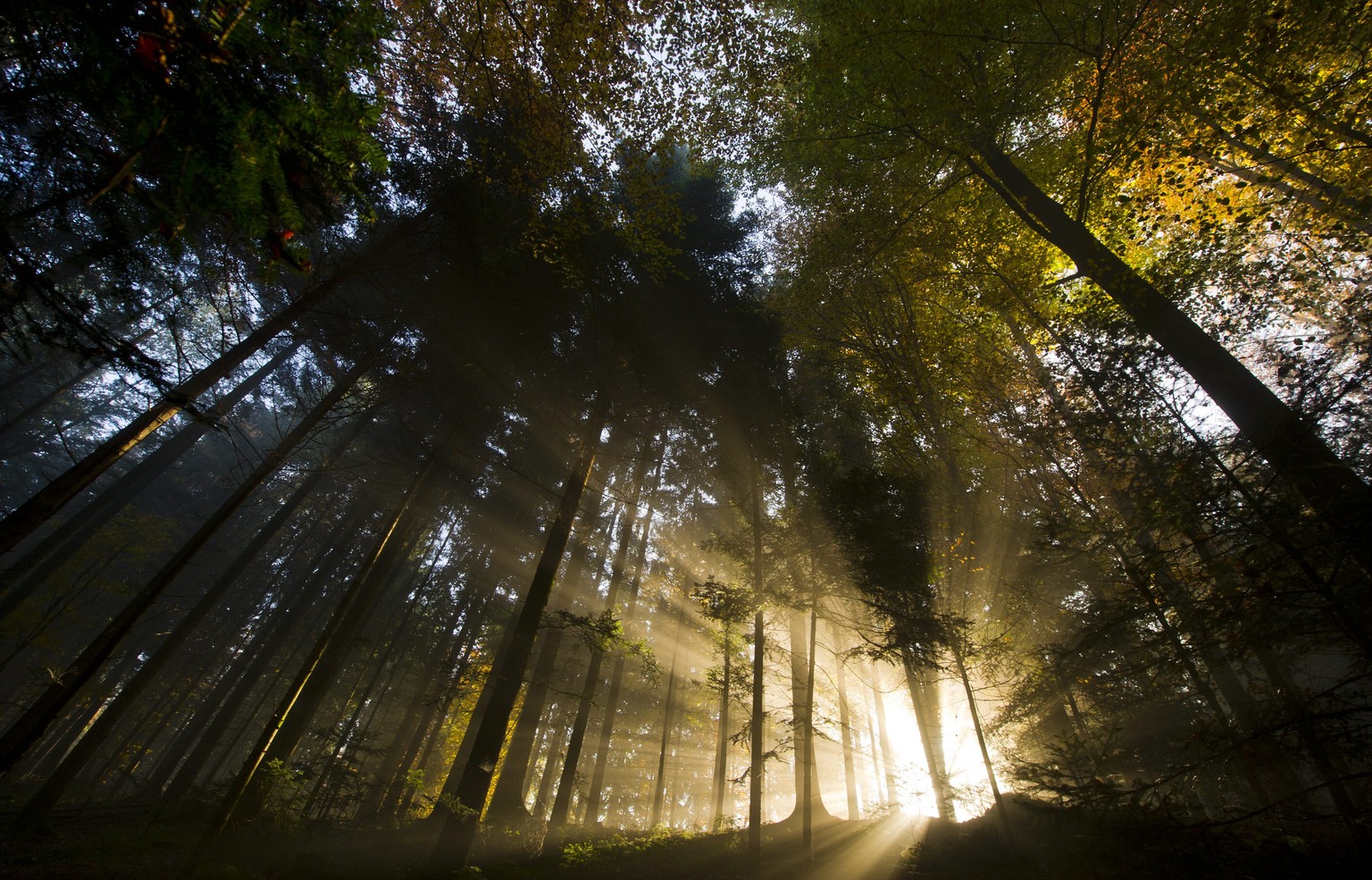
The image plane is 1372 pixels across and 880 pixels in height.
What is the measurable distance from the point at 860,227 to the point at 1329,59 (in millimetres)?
6108

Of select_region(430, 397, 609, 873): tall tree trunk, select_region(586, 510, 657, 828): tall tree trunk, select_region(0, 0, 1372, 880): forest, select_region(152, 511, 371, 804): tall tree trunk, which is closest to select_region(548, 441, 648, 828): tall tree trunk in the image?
select_region(0, 0, 1372, 880): forest

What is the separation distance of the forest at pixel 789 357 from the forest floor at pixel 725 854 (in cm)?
8

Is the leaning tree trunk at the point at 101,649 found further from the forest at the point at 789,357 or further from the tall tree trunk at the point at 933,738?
the tall tree trunk at the point at 933,738

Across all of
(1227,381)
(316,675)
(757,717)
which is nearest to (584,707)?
(757,717)

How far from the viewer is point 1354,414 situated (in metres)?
3.79

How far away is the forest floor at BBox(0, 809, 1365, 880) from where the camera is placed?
3.77 m

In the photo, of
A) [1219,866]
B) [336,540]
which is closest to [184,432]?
[336,540]

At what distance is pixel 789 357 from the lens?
14.4m

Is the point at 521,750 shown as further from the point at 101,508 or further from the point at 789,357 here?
the point at 101,508

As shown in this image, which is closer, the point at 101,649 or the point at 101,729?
the point at 101,649

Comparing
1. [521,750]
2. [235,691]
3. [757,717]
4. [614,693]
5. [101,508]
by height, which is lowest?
[521,750]

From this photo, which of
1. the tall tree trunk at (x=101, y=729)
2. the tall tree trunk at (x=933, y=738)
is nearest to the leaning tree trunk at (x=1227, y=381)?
the tall tree trunk at (x=933, y=738)

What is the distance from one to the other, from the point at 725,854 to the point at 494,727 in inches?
265

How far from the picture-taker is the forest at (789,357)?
2.99 meters
